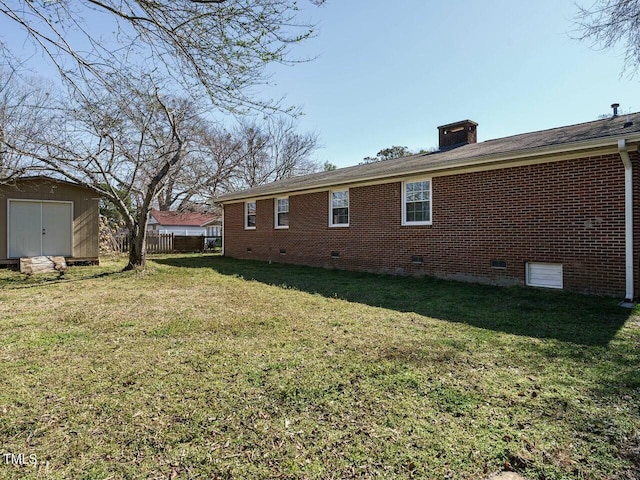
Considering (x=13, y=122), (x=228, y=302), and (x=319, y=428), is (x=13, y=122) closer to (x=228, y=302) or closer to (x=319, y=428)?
(x=228, y=302)

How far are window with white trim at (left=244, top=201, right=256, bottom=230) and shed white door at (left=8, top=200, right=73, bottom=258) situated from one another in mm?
6225

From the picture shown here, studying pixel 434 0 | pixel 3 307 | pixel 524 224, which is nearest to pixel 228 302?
pixel 3 307

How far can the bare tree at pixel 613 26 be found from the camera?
695cm

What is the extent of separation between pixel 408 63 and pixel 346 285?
584 cm

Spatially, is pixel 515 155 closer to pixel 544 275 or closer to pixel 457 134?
pixel 544 275

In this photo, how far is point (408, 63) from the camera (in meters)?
9.48

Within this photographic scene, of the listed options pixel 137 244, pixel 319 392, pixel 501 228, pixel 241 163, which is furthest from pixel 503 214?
pixel 241 163

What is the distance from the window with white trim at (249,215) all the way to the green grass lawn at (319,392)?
9.83 metres

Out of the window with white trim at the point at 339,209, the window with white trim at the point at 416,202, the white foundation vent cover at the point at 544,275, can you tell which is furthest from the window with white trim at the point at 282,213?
the white foundation vent cover at the point at 544,275

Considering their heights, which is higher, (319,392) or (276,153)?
(276,153)

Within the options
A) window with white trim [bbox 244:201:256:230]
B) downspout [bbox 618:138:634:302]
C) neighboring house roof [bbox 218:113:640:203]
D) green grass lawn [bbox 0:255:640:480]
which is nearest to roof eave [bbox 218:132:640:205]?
neighboring house roof [bbox 218:113:640:203]

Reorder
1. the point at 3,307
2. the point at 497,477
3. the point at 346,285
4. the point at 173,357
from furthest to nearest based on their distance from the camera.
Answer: the point at 346,285 → the point at 3,307 → the point at 173,357 → the point at 497,477

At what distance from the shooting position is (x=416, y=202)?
977cm

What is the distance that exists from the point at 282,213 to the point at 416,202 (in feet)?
19.1
